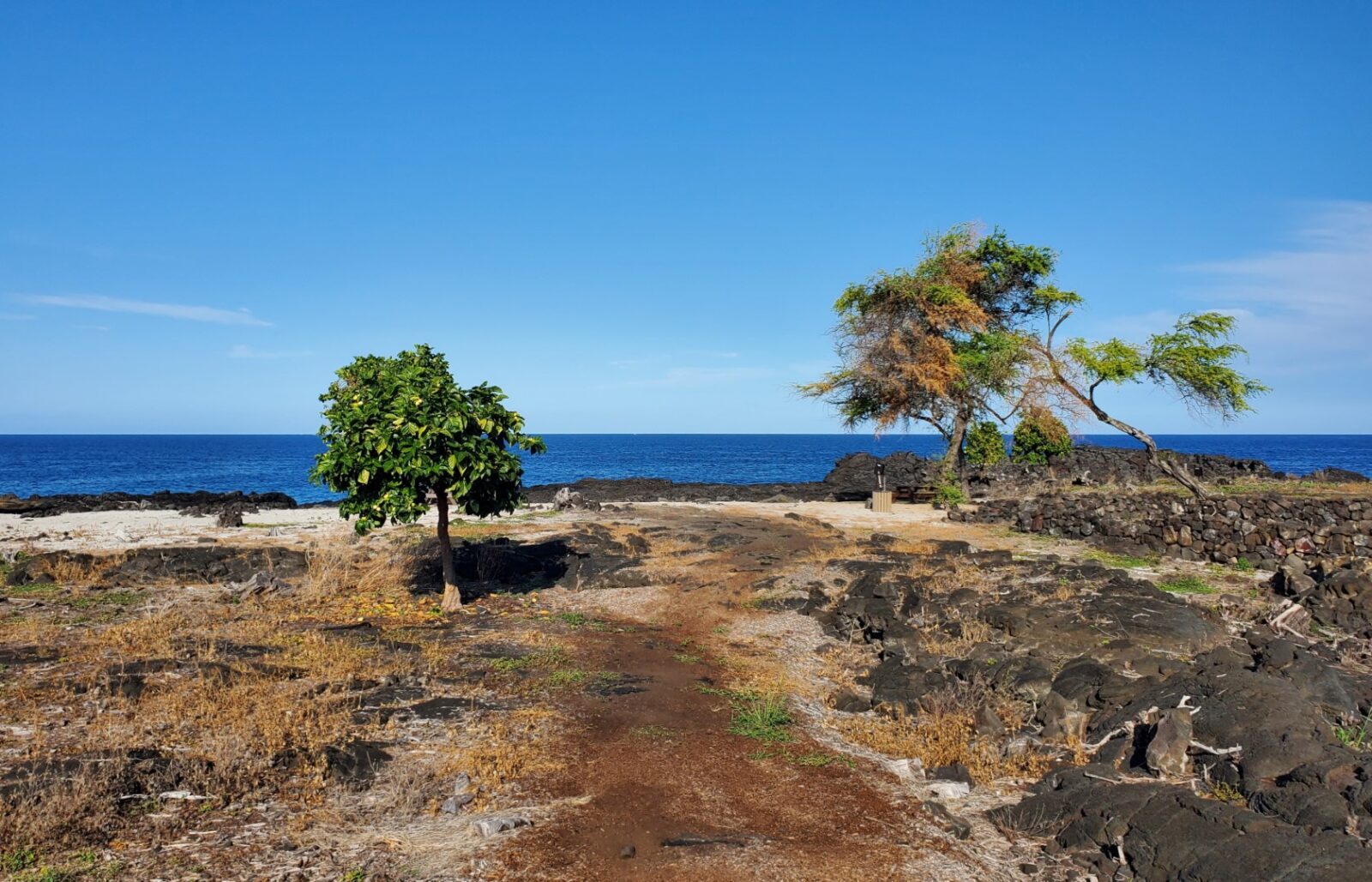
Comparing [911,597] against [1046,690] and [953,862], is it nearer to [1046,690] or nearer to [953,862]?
[1046,690]

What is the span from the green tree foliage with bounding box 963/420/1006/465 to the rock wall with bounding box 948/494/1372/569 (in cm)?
1028

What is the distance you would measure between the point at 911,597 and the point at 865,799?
8339 millimetres

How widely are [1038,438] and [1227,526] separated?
1756cm

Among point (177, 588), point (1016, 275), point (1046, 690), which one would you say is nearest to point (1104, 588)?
point (1046, 690)

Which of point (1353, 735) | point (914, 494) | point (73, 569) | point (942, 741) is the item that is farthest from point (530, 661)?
point (914, 494)

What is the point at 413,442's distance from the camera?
14219 mm

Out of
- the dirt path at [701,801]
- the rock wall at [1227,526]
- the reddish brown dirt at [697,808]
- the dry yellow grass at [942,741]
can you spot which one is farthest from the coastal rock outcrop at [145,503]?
the rock wall at [1227,526]

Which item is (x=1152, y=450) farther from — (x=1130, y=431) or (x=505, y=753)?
(x=505, y=753)

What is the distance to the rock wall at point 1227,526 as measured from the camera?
65.3 feet

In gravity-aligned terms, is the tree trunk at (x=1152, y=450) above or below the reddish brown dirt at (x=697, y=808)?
above

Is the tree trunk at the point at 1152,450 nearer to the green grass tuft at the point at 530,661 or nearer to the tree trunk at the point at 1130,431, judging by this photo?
the tree trunk at the point at 1130,431

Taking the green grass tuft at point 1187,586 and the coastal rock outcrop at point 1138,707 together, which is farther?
the green grass tuft at point 1187,586

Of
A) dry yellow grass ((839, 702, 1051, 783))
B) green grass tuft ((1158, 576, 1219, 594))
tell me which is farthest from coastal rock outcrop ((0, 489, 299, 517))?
green grass tuft ((1158, 576, 1219, 594))

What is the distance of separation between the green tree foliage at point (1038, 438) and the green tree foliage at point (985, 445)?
1382 mm
